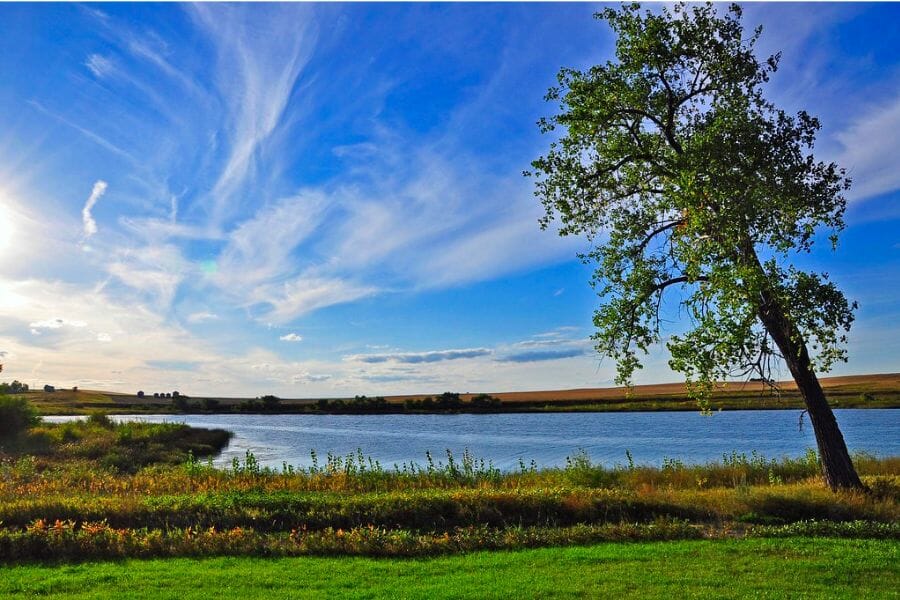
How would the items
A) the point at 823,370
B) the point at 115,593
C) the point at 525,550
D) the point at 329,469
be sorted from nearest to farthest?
the point at 115,593 → the point at 525,550 → the point at 823,370 → the point at 329,469

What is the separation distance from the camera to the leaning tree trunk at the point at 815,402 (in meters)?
17.3

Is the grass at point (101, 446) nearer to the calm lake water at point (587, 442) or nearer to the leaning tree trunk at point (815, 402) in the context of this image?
the calm lake water at point (587, 442)

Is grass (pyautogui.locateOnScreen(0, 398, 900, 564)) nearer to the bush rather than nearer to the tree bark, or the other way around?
the tree bark

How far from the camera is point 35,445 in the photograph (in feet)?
123

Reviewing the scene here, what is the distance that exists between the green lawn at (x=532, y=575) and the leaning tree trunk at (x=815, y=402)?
5716mm

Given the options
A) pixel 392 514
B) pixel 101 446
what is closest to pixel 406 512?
pixel 392 514

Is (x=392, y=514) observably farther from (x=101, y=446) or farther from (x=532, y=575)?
(x=101, y=446)

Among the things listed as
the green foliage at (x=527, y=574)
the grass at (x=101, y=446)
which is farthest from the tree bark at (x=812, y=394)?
the grass at (x=101, y=446)

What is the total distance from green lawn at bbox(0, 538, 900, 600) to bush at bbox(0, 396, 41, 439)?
34.9m

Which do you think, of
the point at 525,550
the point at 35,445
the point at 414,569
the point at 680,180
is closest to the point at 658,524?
the point at 525,550

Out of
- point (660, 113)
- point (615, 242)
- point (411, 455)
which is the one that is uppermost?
point (660, 113)

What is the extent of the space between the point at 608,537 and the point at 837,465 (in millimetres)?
8431

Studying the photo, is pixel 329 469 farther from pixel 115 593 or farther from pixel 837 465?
pixel 837 465

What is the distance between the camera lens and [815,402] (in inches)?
703
